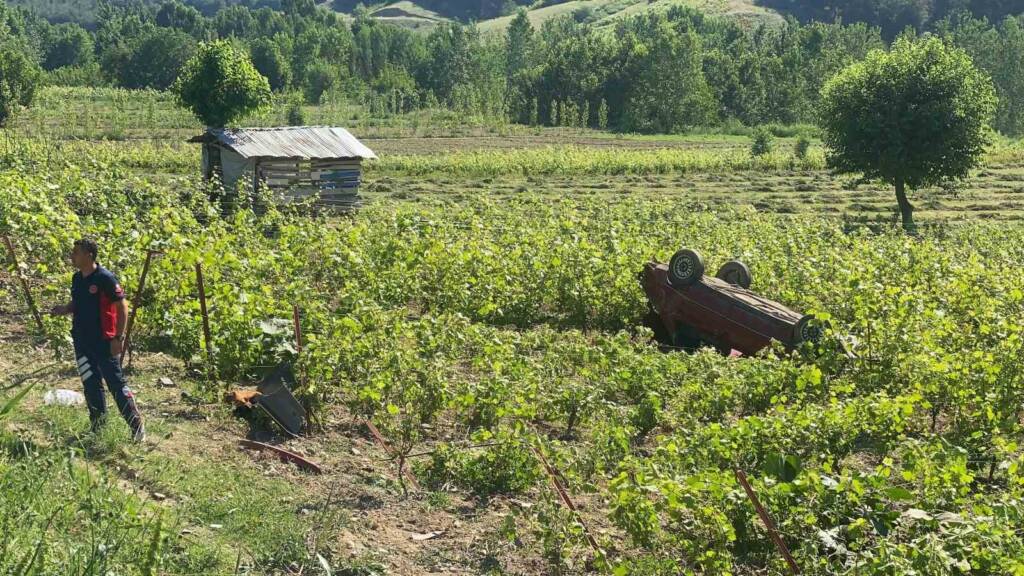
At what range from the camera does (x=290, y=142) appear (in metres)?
19.6

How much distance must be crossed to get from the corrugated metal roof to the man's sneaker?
39.9 feet

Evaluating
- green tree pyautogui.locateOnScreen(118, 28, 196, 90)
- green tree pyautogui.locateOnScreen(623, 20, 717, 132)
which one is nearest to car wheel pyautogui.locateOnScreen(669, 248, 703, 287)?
green tree pyautogui.locateOnScreen(623, 20, 717, 132)

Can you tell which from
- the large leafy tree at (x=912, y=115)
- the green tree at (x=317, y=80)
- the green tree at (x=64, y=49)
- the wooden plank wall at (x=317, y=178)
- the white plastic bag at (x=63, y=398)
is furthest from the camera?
the green tree at (x=64, y=49)

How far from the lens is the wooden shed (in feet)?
62.4

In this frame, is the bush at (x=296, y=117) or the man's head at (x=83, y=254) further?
the bush at (x=296, y=117)

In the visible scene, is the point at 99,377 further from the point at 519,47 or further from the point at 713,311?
the point at 519,47

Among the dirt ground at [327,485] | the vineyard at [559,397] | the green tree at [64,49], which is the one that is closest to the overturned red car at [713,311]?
the vineyard at [559,397]

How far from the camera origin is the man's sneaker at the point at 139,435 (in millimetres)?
6910

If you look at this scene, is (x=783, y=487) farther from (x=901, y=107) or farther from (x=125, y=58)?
(x=125, y=58)

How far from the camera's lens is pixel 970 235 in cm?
1914

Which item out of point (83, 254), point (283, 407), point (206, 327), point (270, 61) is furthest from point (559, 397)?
point (270, 61)

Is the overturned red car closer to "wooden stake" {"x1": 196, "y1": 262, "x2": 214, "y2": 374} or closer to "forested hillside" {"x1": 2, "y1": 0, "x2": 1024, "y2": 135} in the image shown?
"wooden stake" {"x1": 196, "y1": 262, "x2": 214, "y2": 374}

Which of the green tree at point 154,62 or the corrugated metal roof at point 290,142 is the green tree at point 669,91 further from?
the corrugated metal roof at point 290,142

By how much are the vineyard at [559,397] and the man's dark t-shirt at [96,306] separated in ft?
2.19
